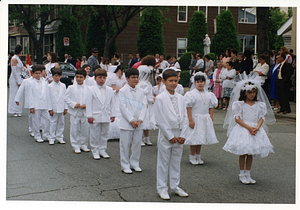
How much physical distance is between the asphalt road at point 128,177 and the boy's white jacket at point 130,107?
0.83 metres

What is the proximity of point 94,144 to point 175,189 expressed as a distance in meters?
2.66

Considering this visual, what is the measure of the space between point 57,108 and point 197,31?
28.8 m

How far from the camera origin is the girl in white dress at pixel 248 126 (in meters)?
5.82

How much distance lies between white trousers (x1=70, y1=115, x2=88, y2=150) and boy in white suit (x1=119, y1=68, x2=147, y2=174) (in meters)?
1.70

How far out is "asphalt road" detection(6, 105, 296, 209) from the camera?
16.7 feet

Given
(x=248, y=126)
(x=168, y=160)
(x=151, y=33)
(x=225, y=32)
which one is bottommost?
(x=168, y=160)

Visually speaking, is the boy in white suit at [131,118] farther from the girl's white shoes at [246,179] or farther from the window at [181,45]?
the window at [181,45]

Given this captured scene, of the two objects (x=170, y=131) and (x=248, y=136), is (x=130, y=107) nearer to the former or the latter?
(x=170, y=131)

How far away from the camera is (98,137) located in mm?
7449

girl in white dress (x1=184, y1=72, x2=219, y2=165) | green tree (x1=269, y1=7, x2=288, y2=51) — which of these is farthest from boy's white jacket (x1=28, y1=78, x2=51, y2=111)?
green tree (x1=269, y1=7, x2=288, y2=51)

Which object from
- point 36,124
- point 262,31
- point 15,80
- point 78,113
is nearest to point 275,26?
point 262,31

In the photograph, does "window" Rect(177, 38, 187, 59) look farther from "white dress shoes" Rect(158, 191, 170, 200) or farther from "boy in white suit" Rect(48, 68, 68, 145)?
"white dress shoes" Rect(158, 191, 170, 200)
